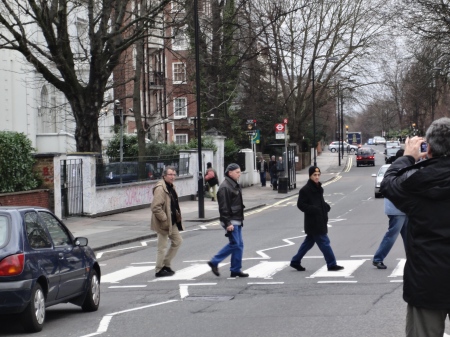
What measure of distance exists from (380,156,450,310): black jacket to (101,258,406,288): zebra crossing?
28.4ft

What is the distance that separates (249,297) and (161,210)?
2.99m

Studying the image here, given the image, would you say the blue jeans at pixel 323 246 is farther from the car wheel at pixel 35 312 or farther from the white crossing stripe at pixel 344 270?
the car wheel at pixel 35 312

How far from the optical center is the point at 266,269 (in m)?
16.0

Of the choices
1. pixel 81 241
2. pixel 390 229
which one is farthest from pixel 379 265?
pixel 81 241

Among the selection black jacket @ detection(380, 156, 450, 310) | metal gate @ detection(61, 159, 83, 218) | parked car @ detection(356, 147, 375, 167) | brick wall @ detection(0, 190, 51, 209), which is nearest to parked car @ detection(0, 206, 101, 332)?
black jacket @ detection(380, 156, 450, 310)

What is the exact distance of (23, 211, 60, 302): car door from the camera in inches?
394

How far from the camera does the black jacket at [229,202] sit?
14.6 meters

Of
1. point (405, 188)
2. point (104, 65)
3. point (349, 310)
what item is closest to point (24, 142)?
point (104, 65)

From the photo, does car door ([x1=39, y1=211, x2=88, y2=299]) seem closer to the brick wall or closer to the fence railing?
the brick wall

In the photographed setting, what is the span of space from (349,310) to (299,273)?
4227mm

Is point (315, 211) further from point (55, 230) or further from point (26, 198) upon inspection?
point (26, 198)

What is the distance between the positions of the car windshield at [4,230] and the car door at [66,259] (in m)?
0.76

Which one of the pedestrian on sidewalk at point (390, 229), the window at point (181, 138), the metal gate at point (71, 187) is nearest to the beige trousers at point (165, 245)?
the pedestrian on sidewalk at point (390, 229)

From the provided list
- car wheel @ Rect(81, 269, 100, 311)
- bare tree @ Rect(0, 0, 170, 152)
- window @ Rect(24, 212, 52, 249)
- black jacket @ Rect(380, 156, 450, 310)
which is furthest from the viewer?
bare tree @ Rect(0, 0, 170, 152)
